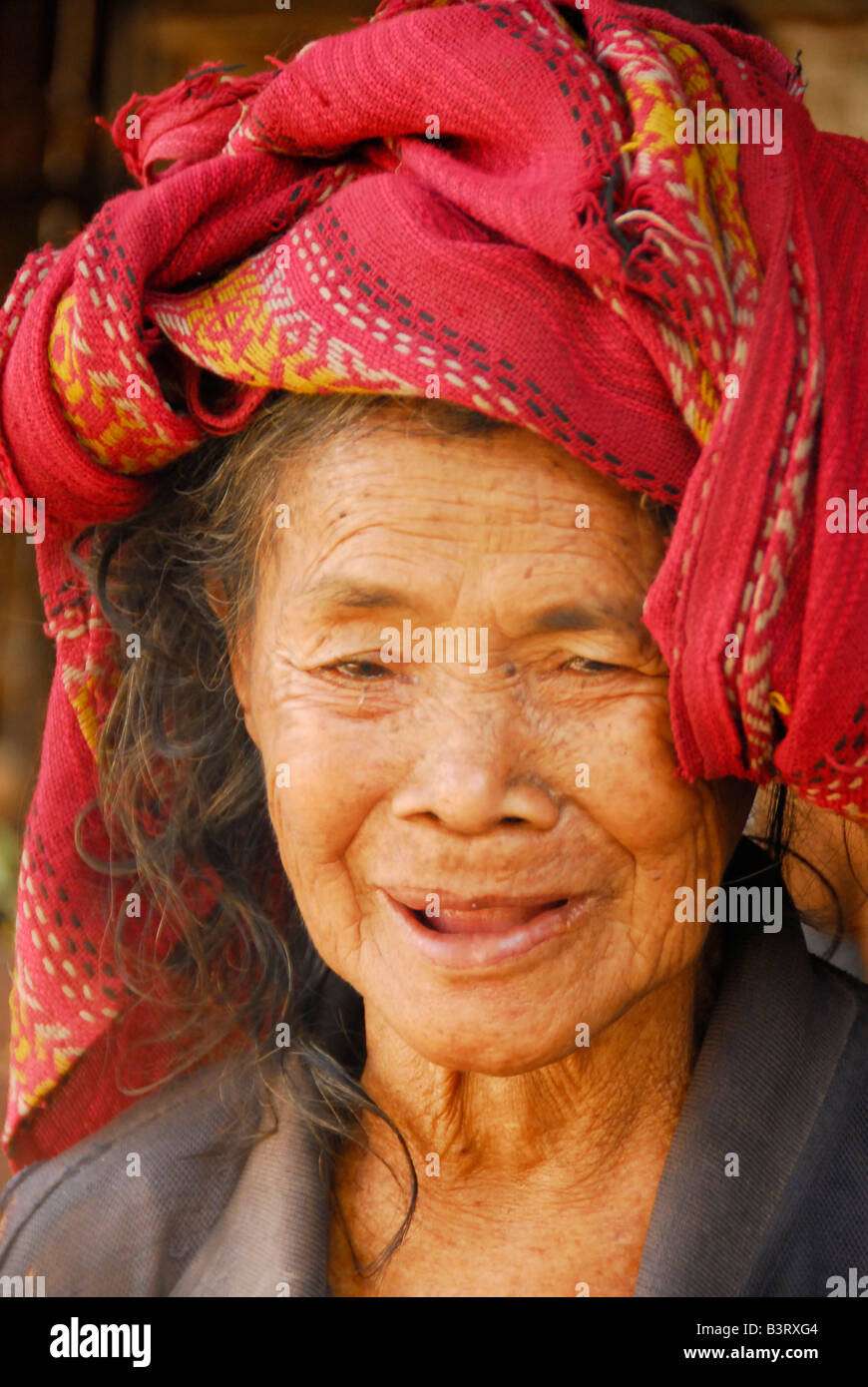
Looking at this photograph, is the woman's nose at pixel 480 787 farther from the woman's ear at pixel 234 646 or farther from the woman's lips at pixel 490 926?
the woman's ear at pixel 234 646

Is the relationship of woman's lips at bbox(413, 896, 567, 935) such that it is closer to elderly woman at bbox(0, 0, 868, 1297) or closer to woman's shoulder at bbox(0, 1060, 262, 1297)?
elderly woman at bbox(0, 0, 868, 1297)

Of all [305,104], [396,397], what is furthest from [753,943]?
[305,104]

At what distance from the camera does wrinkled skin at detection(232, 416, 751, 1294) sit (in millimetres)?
1660

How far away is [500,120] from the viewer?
1553 millimetres

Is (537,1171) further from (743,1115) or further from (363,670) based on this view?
(363,670)

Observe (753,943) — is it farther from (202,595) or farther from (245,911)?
(202,595)

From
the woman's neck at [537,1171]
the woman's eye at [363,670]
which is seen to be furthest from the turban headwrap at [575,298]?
the woman's neck at [537,1171]

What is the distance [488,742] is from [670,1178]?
24.8 inches

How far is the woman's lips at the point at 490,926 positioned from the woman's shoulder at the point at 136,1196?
0.57 metres

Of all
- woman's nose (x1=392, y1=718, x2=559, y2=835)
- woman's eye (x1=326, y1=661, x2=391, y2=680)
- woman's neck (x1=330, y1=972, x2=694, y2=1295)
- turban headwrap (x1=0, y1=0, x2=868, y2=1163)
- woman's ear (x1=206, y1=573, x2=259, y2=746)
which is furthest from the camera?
woman's ear (x1=206, y1=573, x2=259, y2=746)

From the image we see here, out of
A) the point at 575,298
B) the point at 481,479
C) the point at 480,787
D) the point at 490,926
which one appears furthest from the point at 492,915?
the point at 575,298

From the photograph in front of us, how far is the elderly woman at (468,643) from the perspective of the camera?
4.88 ft

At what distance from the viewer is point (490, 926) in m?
1.74

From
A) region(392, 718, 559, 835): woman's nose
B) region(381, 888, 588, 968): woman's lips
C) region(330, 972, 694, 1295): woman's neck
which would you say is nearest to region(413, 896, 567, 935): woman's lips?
region(381, 888, 588, 968): woman's lips
